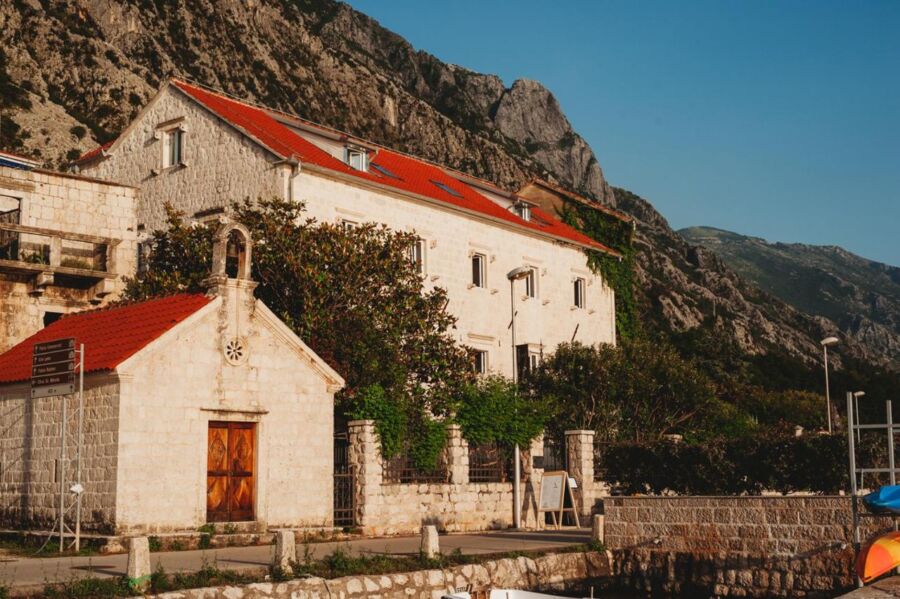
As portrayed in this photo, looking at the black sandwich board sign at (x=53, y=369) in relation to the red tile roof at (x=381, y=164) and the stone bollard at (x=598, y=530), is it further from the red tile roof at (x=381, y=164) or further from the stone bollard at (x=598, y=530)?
the red tile roof at (x=381, y=164)

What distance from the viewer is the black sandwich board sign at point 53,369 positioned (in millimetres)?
21453

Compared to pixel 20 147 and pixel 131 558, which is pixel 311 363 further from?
pixel 20 147

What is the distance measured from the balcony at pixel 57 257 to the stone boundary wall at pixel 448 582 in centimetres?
1921

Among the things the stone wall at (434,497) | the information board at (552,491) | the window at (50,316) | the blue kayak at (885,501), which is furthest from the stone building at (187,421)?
the blue kayak at (885,501)

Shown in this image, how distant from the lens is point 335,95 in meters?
112

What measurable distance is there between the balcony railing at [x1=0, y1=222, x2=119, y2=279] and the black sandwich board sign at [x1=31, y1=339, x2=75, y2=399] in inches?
406

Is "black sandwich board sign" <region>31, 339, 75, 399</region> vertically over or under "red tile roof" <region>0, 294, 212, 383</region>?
under

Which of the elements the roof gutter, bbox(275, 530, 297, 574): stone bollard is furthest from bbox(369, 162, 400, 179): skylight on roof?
bbox(275, 530, 297, 574): stone bollard

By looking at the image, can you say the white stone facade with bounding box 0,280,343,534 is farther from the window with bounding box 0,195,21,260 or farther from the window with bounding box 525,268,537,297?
the window with bounding box 525,268,537,297

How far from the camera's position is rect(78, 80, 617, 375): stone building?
123 feet

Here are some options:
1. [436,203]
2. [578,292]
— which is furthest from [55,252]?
[578,292]

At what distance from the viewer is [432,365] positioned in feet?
108

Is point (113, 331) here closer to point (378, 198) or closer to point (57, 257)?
point (57, 257)

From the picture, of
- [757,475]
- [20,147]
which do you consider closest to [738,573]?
[757,475]
